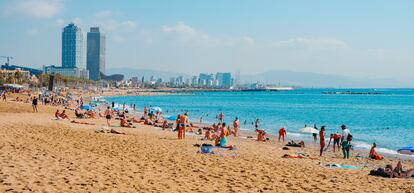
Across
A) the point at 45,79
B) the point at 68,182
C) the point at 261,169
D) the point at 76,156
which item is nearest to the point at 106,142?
the point at 76,156

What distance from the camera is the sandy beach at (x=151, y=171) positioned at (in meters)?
9.50

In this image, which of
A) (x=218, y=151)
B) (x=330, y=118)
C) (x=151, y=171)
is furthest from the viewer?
(x=330, y=118)

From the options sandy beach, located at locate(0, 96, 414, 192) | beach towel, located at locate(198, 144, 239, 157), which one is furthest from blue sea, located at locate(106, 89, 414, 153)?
sandy beach, located at locate(0, 96, 414, 192)

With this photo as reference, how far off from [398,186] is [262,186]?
3.88 metres

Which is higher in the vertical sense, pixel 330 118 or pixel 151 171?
pixel 151 171

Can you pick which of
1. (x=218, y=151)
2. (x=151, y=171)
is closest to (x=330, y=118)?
(x=218, y=151)

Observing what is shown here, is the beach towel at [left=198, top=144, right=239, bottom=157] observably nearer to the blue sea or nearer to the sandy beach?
the sandy beach

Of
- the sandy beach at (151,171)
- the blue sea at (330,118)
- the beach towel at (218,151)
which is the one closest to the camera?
the sandy beach at (151,171)

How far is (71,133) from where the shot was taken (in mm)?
19781

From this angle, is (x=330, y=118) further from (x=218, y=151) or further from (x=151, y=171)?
(x=151, y=171)

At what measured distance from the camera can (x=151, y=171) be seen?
1154 cm

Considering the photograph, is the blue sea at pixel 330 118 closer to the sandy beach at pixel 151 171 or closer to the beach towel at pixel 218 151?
the beach towel at pixel 218 151

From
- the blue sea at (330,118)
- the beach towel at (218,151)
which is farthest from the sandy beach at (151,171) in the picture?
the blue sea at (330,118)

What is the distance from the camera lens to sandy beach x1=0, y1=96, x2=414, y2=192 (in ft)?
31.2
